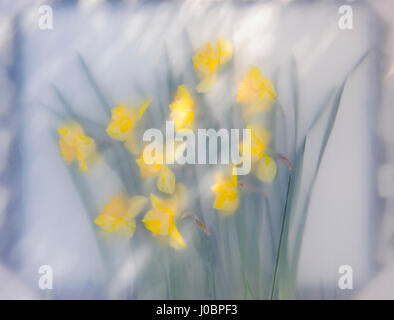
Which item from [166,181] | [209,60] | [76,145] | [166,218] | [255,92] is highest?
[209,60]

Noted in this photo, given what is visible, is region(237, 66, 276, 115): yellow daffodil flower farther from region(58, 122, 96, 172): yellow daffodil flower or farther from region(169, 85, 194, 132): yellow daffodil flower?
region(58, 122, 96, 172): yellow daffodil flower

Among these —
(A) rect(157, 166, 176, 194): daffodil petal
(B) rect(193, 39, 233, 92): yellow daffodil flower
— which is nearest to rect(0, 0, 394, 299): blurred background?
(B) rect(193, 39, 233, 92): yellow daffodil flower

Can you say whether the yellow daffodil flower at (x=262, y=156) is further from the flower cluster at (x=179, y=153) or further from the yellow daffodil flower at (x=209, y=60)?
the yellow daffodil flower at (x=209, y=60)

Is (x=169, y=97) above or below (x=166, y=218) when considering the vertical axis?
above

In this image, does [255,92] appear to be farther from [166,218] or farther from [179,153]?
[166,218]

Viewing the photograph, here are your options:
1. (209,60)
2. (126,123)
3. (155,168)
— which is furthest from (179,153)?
(209,60)

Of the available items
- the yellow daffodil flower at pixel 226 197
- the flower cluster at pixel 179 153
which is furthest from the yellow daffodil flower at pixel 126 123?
the yellow daffodil flower at pixel 226 197
